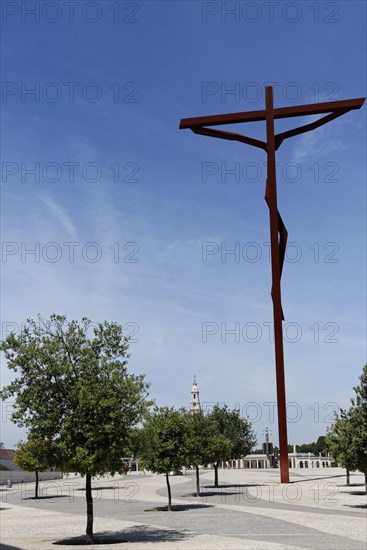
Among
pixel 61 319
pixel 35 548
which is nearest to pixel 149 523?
pixel 35 548

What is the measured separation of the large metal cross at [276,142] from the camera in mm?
10523

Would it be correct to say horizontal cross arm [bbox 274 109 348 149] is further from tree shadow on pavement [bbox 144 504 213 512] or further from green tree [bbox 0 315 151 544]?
tree shadow on pavement [bbox 144 504 213 512]

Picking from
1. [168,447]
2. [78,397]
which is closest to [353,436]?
[168,447]

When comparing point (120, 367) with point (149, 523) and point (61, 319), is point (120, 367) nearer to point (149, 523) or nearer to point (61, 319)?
point (61, 319)

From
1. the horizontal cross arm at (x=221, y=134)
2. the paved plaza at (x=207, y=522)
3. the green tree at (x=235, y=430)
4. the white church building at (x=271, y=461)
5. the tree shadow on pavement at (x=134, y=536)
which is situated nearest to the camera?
the horizontal cross arm at (x=221, y=134)

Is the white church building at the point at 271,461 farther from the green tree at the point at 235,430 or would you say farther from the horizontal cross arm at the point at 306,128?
the horizontal cross arm at the point at 306,128

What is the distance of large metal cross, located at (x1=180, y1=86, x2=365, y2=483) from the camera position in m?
10.5

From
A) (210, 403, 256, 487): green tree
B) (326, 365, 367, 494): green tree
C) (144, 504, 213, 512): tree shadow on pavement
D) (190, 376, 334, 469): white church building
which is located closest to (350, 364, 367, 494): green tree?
(326, 365, 367, 494): green tree

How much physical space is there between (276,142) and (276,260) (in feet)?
7.15

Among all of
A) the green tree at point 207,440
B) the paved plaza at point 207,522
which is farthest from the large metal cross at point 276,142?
the green tree at point 207,440

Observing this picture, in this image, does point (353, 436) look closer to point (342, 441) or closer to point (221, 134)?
point (342, 441)

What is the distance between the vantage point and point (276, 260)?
11164mm

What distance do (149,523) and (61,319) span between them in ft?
40.6

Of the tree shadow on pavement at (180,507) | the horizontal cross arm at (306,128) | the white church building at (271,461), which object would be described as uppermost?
the horizontal cross arm at (306,128)
